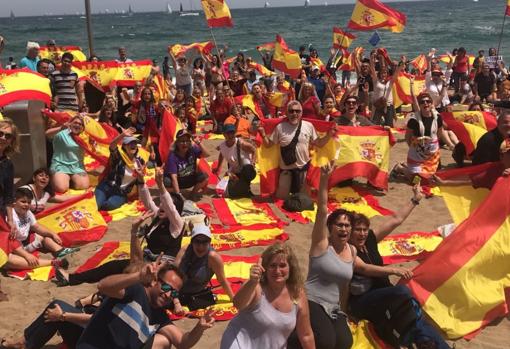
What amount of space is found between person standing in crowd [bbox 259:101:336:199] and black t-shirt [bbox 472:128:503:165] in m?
2.24

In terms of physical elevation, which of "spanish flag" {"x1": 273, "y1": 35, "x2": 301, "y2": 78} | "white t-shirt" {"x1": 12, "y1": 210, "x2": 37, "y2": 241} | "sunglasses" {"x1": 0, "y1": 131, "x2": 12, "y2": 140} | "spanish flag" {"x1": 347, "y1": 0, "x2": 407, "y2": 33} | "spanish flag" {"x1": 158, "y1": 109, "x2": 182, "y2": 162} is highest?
"spanish flag" {"x1": 347, "y1": 0, "x2": 407, "y2": 33}

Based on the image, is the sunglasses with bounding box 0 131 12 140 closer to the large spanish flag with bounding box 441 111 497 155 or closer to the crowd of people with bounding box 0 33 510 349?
the crowd of people with bounding box 0 33 510 349

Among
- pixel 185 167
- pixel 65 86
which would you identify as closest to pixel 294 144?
pixel 185 167

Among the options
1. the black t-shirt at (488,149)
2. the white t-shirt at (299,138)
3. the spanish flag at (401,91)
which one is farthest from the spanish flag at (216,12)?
the black t-shirt at (488,149)

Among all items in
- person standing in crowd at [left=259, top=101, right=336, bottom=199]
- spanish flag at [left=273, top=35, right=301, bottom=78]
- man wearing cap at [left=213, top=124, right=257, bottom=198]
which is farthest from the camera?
spanish flag at [left=273, top=35, right=301, bottom=78]

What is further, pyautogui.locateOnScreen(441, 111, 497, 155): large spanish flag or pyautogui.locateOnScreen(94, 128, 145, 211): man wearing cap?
pyautogui.locateOnScreen(441, 111, 497, 155): large spanish flag

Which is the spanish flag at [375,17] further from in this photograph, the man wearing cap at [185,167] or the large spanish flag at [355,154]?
the man wearing cap at [185,167]

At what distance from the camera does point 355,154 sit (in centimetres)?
905

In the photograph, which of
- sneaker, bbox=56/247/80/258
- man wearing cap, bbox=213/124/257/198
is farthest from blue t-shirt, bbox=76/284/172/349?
man wearing cap, bbox=213/124/257/198

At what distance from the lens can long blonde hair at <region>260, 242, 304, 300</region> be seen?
4.00m

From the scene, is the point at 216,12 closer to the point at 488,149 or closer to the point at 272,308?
the point at 488,149

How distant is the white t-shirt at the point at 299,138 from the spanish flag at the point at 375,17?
13.6ft

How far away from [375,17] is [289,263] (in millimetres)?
9024

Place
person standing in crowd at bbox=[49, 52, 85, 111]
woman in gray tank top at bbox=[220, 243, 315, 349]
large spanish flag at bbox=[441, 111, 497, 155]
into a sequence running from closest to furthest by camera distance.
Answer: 1. woman in gray tank top at bbox=[220, 243, 315, 349]
2. large spanish flag at bbox=[441, 111, 497, 155]
3. person standing in crowd at bbox=[49, 52, 85, 111]
